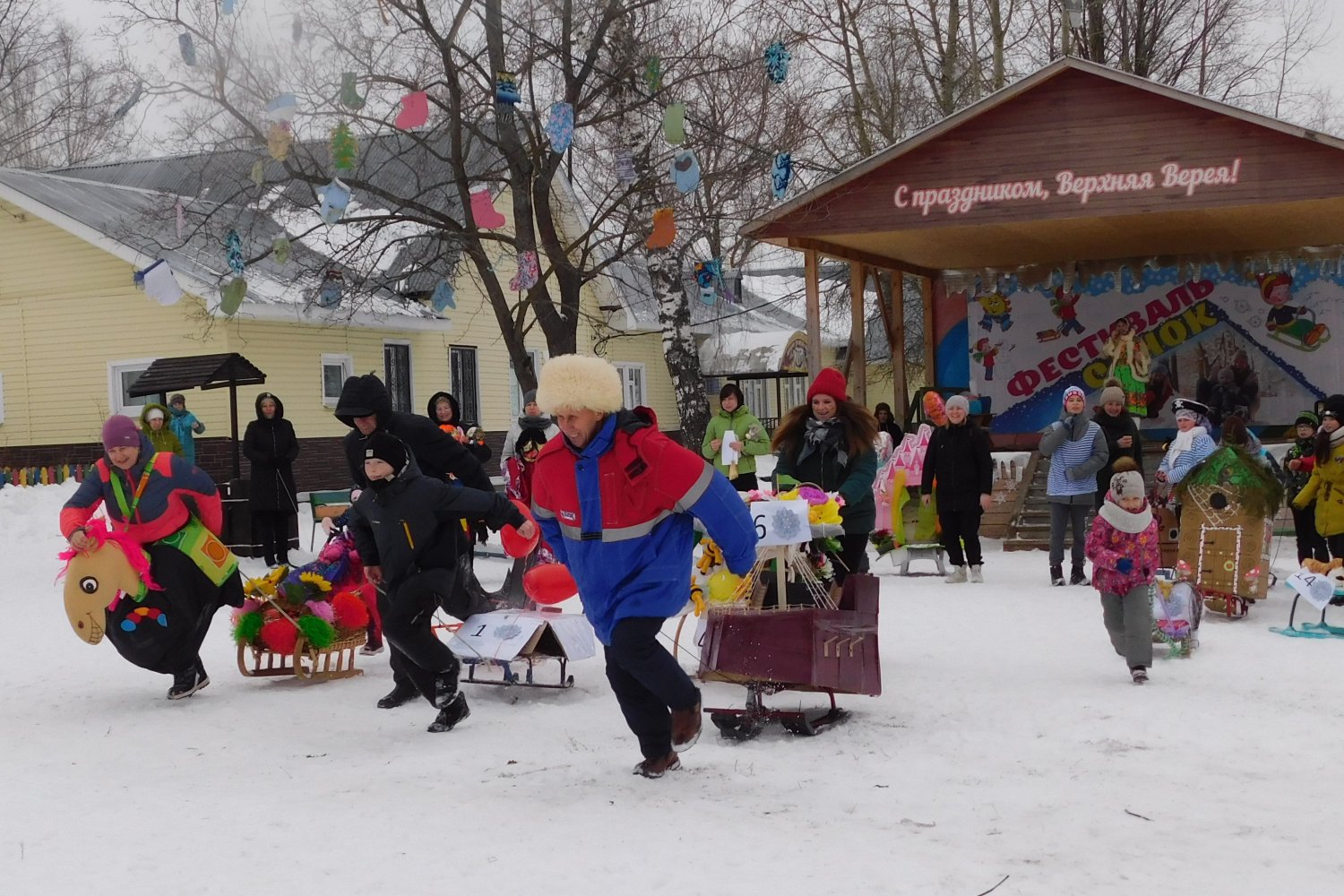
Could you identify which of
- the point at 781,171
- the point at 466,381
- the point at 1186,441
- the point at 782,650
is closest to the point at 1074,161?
the point at 781,171

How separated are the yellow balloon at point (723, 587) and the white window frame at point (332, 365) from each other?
59.7ft

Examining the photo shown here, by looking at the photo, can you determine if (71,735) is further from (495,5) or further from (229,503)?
(495,5)

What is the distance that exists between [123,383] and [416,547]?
726 inches

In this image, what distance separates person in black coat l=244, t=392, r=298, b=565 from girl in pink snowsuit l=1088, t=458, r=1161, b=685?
9.01 meters

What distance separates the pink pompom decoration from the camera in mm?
8523

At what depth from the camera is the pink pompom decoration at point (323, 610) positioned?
8.52 metres

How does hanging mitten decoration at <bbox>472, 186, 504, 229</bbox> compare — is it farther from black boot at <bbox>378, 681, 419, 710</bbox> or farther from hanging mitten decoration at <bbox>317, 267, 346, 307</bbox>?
black boot at <bbox>378, 681, 419, 710</bbox>

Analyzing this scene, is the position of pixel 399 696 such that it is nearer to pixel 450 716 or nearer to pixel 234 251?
pixel 450 716

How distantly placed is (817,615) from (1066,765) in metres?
1.31

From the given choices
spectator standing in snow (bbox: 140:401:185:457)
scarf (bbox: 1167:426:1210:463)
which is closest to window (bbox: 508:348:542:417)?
spectator standing in snow (bbox: 140:401:185:457)

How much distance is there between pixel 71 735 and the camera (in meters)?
7.31

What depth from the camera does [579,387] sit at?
5.70 m

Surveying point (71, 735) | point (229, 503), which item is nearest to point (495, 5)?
point (229, 503)

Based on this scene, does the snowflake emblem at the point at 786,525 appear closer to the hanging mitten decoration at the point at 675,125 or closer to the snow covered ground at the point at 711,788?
the snow covered ground at the point at 711,788
